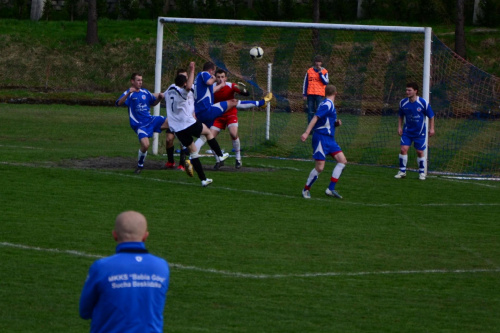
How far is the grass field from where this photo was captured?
7689mm

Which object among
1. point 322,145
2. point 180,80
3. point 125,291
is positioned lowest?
point 125,291

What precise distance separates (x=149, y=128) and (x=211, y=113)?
1.17 meters

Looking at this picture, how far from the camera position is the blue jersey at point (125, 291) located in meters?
4.73

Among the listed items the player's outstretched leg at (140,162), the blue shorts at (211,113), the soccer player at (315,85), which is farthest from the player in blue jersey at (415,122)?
the soccer player at (315,85)

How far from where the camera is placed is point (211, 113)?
1680 cm

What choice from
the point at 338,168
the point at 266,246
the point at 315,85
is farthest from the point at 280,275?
the point at 315,85

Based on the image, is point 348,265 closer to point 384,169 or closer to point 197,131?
point 197,131

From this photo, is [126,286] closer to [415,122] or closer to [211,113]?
[211,113]

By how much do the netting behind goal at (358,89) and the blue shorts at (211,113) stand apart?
11.3ft

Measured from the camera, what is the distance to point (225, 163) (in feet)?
60.5

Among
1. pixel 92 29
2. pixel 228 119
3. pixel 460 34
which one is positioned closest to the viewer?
pixel 228 119

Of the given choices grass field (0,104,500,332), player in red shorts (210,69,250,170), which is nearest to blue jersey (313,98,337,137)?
grass field (0,104,500,332)

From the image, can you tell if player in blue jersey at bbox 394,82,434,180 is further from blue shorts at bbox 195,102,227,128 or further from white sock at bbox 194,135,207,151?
white sock at bbox 194,135,207,151

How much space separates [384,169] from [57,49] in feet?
89.7
